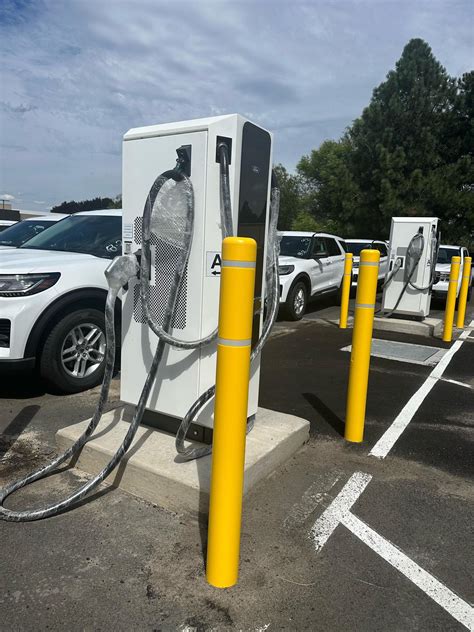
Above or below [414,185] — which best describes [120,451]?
below

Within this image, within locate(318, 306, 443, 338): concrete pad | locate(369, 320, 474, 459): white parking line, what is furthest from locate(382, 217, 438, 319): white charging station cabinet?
locate(369, 320, 474, 459): white parking line

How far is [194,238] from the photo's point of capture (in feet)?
9.85

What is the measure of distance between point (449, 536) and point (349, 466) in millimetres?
872

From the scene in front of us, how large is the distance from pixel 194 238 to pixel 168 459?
52.4 inches

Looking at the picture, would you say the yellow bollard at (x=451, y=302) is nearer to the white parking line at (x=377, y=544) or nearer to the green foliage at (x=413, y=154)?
the white parking line at (x=377, y=544)

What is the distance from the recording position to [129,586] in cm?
226

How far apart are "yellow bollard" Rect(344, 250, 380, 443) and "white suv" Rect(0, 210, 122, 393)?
2481mm

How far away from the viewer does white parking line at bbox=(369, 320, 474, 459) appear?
3.85 m

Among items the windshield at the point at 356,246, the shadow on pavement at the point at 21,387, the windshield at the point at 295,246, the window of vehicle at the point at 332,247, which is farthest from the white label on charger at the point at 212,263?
the windshield at the point at 356,246

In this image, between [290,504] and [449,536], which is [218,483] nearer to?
[290,504]

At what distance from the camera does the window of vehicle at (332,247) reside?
36.9ft

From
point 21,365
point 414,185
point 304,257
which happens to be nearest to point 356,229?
point 414,185

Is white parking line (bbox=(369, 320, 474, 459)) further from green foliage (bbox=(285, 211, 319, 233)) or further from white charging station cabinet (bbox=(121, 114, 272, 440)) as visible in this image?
green foliage (bbox=(285, 211, 319, 233))

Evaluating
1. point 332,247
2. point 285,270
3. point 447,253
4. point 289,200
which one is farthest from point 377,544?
point 289,200
